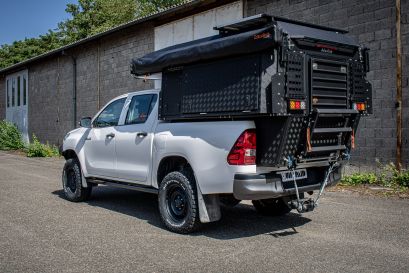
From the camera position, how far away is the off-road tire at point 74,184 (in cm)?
809

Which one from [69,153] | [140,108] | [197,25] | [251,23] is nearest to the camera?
[251,23]

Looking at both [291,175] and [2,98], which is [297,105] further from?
[2,98]

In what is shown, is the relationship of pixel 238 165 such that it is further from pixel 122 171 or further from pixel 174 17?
pixel 174 17

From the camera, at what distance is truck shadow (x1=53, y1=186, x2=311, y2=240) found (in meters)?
5.87

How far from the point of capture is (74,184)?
8.30 meters

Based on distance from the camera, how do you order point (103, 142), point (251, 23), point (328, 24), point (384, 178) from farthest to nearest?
point (328, 24), point (384, 178), point (103, 142), point (251, 23)

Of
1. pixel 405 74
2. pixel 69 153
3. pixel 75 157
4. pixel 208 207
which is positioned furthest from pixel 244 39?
pixel 405 74

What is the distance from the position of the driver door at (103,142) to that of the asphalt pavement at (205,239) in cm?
68

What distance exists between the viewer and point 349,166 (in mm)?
10500

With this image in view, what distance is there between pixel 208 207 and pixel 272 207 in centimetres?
164

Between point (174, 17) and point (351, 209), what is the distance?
10.8 metres

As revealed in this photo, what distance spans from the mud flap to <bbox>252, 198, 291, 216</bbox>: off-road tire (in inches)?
58.7

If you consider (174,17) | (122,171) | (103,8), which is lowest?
(122,171)

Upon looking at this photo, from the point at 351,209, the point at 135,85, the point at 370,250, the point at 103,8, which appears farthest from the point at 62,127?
the point at 103,8
